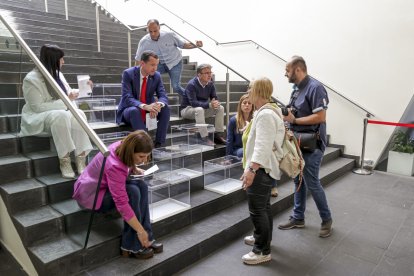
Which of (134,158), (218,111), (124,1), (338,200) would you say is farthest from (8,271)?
(124,1)

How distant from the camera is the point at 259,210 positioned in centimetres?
218

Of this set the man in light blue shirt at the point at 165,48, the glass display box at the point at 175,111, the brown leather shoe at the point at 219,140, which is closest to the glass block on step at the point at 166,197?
the brown leather shoe at the point at 219,140

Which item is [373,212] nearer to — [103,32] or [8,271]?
[8,271]

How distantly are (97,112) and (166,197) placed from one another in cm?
135

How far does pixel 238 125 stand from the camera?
3465 millimetres

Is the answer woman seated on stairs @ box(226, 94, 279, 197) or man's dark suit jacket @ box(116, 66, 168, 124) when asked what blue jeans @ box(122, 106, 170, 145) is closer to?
man's dark suit jacket @ box(116, 66, 168, 124)

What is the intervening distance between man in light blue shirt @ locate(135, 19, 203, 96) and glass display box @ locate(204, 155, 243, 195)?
1.35 meters

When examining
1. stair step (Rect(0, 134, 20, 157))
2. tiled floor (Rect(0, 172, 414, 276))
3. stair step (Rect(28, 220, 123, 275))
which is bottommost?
tiled floor (Rect(0, 172, 414, 276))

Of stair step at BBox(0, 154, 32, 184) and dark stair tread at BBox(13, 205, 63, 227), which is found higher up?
stair step at BBox(0, 154, 32, 184)

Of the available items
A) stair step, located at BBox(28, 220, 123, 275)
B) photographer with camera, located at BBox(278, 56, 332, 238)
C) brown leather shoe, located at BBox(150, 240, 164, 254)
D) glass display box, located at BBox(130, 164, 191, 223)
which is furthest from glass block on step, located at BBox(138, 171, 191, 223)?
photographer with camera, located at BBox(278, 56, 332, 238)

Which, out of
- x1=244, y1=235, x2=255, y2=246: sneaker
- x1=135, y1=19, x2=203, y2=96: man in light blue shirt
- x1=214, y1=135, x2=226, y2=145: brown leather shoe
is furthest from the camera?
x1=135, y1=19, x2=203, y2=96: man in light blue shirt

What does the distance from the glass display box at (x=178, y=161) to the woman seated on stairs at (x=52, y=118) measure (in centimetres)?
82

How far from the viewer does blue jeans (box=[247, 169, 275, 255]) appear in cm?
212

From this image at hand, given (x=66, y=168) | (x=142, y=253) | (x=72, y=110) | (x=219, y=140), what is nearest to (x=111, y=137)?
(x=66, y=168)
